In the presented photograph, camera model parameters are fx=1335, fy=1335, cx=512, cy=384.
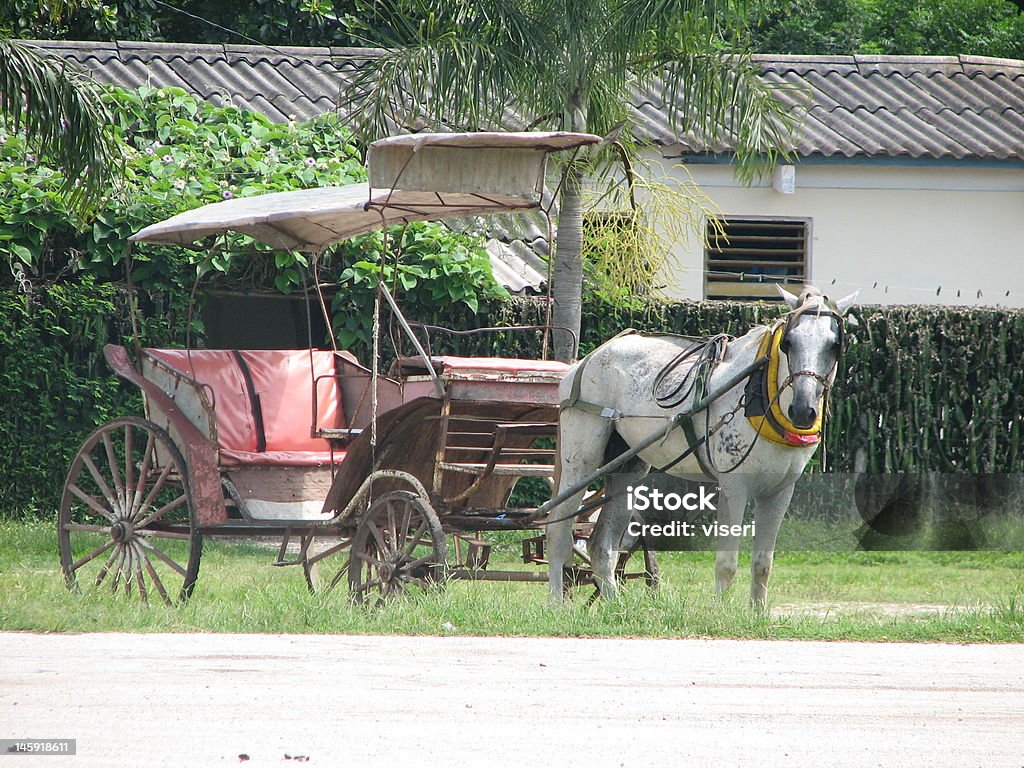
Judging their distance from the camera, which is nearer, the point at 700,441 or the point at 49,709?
the point at 49,709

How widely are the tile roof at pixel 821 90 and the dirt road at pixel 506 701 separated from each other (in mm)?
9846

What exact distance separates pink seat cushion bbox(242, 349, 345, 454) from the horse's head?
3.51 m

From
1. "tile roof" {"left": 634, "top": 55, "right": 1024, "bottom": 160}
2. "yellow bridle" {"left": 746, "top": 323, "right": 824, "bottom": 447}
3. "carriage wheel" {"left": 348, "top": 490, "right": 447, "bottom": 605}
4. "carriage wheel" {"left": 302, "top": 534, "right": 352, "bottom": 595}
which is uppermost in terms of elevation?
"tile roof" {"left": 634, "top": 55, "right": 1024, "bottom": 160}

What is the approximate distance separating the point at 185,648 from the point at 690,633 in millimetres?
2673

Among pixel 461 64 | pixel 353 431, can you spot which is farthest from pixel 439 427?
pixel 461 64

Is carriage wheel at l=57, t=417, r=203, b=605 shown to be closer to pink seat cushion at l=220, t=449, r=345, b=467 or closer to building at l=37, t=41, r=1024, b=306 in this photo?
pink seat cushion at l=220, t=449, r=345, b=467

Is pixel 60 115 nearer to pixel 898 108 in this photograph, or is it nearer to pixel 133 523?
pixel 133 523

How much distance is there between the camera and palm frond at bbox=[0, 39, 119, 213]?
10125mm

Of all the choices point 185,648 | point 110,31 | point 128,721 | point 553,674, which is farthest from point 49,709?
point 110,31

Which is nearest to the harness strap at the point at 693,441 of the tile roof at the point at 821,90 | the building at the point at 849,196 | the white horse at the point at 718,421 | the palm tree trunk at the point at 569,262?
the white horse at the point at 718,421

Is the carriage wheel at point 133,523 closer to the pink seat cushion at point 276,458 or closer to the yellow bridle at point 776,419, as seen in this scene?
the pink seat cushion at point 276,458

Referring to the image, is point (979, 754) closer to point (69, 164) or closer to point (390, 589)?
point (390, 589)

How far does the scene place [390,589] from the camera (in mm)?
7918

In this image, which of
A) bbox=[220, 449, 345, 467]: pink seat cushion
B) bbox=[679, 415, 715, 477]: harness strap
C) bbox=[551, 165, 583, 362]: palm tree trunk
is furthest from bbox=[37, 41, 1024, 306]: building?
bbox=[679, 415, 715, 477]: harness strap
